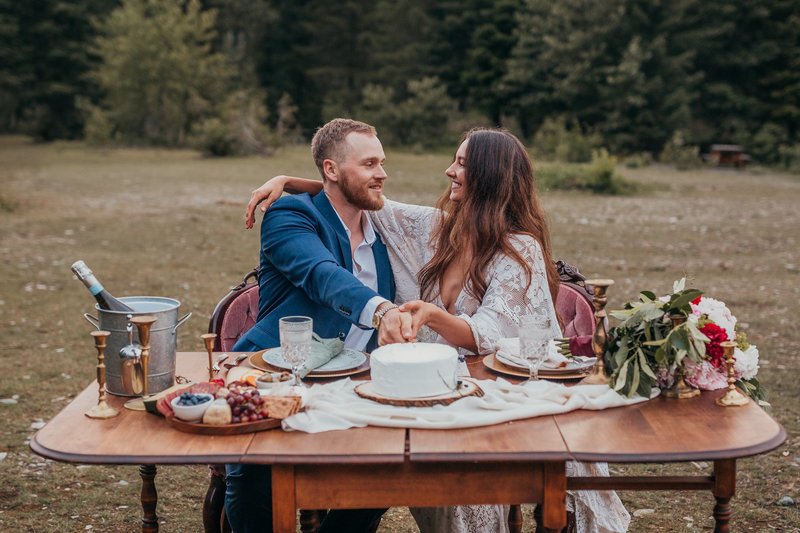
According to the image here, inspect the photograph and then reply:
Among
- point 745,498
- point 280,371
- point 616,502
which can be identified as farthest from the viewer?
point 745,498

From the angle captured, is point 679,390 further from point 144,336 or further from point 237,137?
point 237,137

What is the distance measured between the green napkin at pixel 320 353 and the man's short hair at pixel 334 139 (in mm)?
1171

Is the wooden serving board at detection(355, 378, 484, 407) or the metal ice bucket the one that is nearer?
the wooden serving board at detection(355, 378, 484, 407)

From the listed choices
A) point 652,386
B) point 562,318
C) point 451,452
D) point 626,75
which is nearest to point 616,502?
point 652,386

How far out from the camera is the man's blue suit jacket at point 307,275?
3432 mm

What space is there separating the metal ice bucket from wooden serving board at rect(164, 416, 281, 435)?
14.4 inches

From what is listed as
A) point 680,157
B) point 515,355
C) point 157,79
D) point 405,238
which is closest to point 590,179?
point 680,157

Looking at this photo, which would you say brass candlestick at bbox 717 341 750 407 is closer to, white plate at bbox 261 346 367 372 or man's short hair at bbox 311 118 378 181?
white plate at bbox 261 346 367 372

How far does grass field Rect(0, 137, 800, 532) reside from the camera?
15.8 ft

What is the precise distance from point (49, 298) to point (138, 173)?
58.1 ft

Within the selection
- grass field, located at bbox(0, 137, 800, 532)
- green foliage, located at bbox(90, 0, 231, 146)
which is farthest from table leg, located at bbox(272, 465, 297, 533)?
green foliage, located at bbox(90, 0, 231, 146)

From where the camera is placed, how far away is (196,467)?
541 cm

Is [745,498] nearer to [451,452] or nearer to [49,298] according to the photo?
[451,452]

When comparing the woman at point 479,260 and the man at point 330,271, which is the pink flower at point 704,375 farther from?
the man at point 330,271
